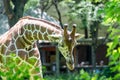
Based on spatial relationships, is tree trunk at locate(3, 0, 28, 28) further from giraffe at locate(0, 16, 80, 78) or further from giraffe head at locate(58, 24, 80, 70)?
giraffe head at locate(58, 24, 80, 70)

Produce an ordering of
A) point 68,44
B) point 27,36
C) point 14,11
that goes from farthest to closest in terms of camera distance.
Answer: point 14,11, point 27,36, point 68,44

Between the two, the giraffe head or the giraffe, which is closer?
the giraffe head

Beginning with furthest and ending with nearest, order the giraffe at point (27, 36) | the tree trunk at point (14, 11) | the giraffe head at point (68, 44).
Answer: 1. the tree trunk at point (14, 11)
2. the giraffe at point (27, 36)
3. the giraffe head at point (68, 44)

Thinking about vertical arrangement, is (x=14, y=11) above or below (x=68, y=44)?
below

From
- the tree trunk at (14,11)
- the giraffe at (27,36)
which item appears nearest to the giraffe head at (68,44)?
the giraffe at (27,36)

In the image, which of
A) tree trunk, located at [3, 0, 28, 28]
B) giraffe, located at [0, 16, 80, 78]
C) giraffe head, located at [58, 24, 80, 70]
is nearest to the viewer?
giraffe head, located at [58, 24, 80, 70]

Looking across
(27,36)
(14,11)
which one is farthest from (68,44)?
(14,11)

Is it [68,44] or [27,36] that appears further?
[27,36]

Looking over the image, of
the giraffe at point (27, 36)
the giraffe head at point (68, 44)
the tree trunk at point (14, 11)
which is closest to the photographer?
the giraffe head at point (68, 44)

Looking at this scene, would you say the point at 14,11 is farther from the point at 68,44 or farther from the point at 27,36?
the point at 68,44

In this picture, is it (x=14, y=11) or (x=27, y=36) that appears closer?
(x=27, y=36)

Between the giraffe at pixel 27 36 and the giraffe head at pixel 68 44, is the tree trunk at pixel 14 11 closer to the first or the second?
the giraffe at pixel 27 36

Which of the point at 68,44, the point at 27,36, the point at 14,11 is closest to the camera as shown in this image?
the point at 68,44

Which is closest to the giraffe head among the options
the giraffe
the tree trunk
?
the giraffe
